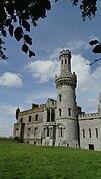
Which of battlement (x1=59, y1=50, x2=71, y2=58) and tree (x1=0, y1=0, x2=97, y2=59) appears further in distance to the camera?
battlement (x1=59, y1=50, x2=71, y2=58)

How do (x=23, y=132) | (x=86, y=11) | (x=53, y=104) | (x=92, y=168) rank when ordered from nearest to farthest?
(x=86, y=11), (x=92, y=168), (x=53, y=104), (x=23, y=132)

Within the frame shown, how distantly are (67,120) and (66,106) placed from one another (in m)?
2.87

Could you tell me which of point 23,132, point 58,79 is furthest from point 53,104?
point 23,132

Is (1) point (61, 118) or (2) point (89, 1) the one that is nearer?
(2) point (89, 1)

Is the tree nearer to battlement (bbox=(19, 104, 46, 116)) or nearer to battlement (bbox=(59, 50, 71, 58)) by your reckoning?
battlement (bbox=(59, 50, 71, 58))

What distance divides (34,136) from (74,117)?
1433cm

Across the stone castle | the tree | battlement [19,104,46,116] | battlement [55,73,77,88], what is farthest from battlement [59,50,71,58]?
the tree

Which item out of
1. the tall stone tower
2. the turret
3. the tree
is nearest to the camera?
the tree

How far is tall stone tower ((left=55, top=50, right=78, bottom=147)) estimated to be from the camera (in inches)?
1718

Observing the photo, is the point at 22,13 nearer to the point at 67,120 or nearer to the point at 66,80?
the point at 67,120

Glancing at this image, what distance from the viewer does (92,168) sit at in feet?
49.6

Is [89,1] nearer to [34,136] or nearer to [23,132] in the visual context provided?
[34,136]

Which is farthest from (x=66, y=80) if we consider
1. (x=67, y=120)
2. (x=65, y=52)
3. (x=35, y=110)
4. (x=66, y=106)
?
(x=35, y=110)

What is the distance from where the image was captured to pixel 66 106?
4509cm
